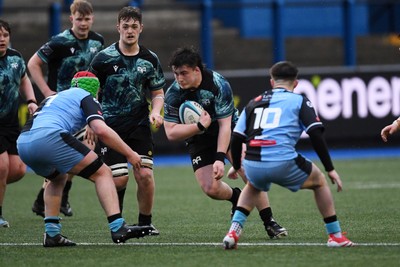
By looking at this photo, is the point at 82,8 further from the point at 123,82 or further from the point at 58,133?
the point at 58,133

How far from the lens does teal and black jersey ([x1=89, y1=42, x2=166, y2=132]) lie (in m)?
9.72

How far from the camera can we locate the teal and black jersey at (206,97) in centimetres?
916

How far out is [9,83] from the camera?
11.0 m

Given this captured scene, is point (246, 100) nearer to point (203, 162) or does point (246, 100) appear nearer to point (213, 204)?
point (213, 204)

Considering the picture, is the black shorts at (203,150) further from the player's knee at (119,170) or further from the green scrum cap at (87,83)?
the green scrum cap at (87,83)

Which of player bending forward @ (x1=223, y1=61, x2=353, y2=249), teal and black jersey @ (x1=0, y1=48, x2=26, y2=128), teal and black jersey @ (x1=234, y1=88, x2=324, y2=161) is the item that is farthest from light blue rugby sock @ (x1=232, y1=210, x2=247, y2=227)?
teal and black jersey @ (x1=0, y1=48, x2=26, y2=128)

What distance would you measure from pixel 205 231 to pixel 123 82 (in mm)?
1675

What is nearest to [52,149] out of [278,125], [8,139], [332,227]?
[278,125]

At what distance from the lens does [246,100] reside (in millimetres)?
19875

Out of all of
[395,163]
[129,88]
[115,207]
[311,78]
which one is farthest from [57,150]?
[311,78]

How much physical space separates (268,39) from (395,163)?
6778 millimetres

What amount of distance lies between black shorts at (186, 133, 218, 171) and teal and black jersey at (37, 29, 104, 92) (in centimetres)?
235

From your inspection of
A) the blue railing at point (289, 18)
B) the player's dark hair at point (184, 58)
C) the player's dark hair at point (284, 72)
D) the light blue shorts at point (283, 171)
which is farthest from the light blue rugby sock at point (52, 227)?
the blue railing at point (289, 18)

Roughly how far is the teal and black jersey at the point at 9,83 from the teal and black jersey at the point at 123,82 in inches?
62.0
